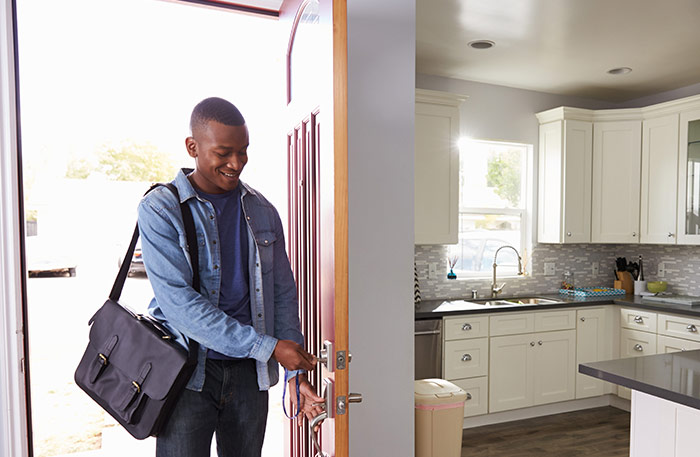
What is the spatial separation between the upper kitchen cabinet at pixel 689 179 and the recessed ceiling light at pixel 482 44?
6.18 ft

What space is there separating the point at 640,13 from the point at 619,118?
1.63m

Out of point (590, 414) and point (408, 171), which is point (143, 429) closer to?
point (408, 171)

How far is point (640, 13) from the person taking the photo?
9.37 ft

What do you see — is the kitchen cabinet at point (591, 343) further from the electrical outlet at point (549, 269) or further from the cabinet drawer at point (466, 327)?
the cabinet drawer at point (466, 327)

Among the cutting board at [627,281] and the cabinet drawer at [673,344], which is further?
the cutting board at [627,281]

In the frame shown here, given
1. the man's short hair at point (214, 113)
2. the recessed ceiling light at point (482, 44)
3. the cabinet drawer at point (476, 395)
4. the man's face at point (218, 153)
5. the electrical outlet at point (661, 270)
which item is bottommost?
the cabinet drawer at point (476, 395)

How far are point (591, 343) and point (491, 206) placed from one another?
1409 mm

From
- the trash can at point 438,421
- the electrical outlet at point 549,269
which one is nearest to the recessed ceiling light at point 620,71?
the electrical outlet at point 549,269

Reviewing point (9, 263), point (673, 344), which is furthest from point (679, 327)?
point (9, 263)

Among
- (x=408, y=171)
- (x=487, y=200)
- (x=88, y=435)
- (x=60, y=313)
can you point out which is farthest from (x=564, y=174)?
(x=60, y=313)

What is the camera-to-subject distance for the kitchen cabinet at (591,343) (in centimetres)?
403

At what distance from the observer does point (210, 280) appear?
4.47ft

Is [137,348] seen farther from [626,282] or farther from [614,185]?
[626,282]

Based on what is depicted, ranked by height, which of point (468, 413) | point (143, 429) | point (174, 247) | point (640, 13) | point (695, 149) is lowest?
point (468, 413)
